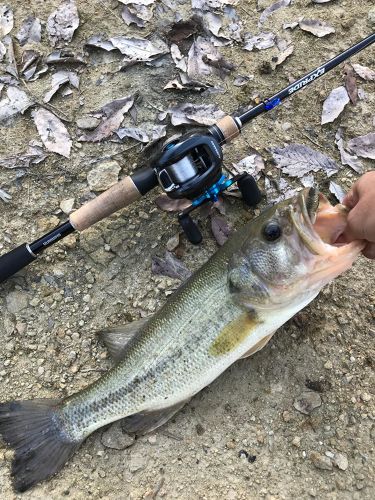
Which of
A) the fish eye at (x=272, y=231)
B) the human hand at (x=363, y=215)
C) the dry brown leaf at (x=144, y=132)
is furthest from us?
the dry brown leaf at (x=144, y=132)

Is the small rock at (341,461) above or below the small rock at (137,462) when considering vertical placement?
below

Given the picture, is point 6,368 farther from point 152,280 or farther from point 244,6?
point 244,6

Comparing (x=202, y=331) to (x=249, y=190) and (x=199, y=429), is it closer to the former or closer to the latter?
(x=199, y=429)

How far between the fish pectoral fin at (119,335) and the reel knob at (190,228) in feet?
2.37

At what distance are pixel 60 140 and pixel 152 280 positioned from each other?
1575 mm

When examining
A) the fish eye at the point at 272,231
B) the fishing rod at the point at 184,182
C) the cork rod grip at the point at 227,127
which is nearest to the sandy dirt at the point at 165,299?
the fishing rod at the point at 184,182

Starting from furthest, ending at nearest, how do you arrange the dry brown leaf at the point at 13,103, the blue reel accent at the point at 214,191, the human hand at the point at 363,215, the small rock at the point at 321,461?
the dry brown leaf at the point at 13,103 → the blue reel accent at the point at 214,191 → the small rock at the point at 321,461 → the human hand at the point at 363,215

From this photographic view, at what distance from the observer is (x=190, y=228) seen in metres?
3.66

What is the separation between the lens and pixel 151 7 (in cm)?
472

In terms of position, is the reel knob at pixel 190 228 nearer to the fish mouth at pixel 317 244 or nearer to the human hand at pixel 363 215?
the fish mouth at pixel 317 244

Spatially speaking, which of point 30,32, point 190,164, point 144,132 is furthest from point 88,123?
point 190,164

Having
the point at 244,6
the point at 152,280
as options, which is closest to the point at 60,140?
the point at 152,280

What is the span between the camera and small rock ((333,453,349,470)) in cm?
327

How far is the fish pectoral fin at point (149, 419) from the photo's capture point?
3420 mm
